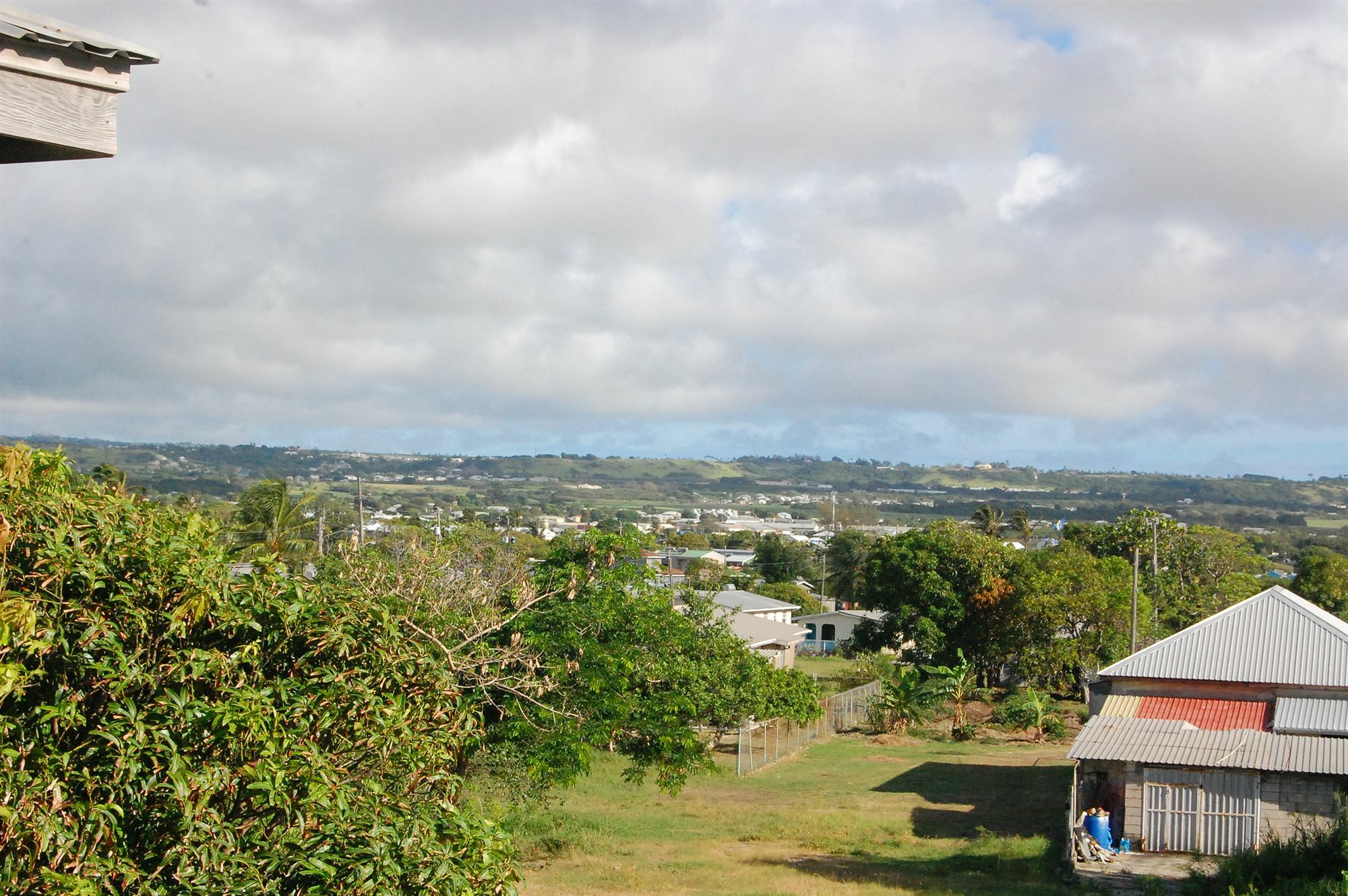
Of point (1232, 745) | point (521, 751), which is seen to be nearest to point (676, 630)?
point (521, 751)

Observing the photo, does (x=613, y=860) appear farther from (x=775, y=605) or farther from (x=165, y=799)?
(x=775, y=605)

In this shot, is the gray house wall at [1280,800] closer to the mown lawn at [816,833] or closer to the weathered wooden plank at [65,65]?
the mown lawn at [816,833]

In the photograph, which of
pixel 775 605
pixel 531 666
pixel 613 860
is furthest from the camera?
pixel 775 605

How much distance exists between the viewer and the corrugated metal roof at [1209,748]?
23.8m

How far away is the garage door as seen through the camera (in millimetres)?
24250

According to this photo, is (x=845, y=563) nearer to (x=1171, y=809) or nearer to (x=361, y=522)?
(x=361, y=522)

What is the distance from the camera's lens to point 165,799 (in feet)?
14.6

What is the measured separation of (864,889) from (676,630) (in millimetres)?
6192

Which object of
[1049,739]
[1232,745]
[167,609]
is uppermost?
[167,609]

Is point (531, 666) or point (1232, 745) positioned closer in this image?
point (531, 666)

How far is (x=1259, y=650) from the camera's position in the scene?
29750 mm

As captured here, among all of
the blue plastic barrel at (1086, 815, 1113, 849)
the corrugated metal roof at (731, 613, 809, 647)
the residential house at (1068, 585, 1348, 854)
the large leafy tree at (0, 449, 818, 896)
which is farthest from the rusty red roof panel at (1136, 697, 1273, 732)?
the corrugated metal roof at (731, 613, 809, 647)

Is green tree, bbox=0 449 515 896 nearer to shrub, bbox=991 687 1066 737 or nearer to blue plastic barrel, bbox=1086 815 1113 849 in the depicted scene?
blue plastic barrel, bbox=1086 815 1113 849

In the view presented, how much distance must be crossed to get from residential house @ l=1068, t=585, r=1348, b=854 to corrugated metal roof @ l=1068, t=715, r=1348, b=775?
0.03 m
